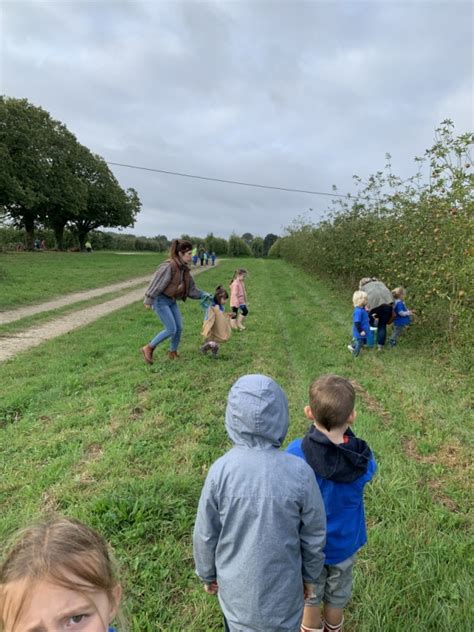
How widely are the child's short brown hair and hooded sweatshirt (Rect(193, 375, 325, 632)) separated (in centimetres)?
35

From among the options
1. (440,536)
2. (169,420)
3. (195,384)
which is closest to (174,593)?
(440,536)

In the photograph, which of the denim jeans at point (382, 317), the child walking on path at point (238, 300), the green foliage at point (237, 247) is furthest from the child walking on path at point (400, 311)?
the green foliage at point (237, 247)

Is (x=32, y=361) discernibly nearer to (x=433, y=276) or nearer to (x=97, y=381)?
(x=97, y=381)

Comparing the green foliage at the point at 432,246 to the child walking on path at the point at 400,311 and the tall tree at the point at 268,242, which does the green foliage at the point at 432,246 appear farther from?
the tall tree at the point at 268,242

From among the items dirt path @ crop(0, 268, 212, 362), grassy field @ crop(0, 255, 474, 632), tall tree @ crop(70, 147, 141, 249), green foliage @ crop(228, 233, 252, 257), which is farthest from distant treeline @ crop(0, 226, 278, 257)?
grassy field @ crop(0, 255, 474, 632)

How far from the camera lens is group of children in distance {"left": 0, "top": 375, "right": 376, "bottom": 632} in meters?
1.12

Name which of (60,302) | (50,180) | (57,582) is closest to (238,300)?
(60,302)

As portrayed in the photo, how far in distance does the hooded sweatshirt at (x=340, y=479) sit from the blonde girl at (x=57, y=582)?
986mm

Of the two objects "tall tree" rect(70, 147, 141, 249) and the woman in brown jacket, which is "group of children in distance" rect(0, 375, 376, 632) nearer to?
the woman in brown jacket

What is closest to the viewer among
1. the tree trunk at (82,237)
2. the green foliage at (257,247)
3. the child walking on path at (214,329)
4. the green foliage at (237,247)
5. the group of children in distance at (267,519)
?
the group of children in distance at (267,519)

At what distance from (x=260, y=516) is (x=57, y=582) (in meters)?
Result: 0.72

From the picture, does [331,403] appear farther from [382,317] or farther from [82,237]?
[82,237]

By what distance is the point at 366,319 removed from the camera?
6965 millimetres

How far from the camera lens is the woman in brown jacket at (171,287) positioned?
5766 mm
